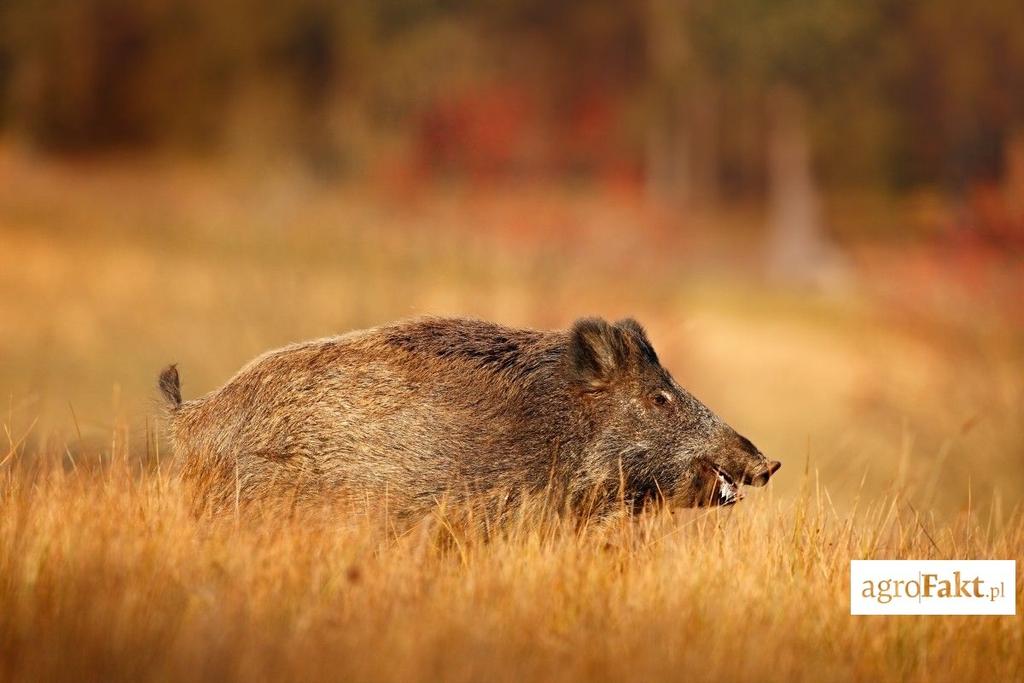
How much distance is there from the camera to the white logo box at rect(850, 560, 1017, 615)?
5402 mm

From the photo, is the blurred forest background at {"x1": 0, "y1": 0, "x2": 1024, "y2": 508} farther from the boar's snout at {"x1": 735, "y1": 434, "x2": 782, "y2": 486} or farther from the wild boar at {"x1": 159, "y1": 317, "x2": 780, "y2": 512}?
the boar's snout at {"x1": 735, "y1": 434, "x2": 782, "y2": 486}

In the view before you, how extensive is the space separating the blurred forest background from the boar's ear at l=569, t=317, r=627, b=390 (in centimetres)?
223

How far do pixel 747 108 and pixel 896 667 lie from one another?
4720 cm

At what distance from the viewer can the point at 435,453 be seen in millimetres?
5816

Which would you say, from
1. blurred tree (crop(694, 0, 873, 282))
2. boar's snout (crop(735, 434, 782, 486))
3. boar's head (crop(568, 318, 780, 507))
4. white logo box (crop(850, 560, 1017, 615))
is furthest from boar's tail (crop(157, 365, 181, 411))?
blurred tree (crop(694, 0, 873, 282))

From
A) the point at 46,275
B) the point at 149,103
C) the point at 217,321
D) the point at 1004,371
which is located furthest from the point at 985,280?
the point at 149,103

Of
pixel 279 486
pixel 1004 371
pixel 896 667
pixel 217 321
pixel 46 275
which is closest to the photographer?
pixel 896 667

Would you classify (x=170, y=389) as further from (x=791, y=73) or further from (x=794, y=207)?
(x=794, y=207)

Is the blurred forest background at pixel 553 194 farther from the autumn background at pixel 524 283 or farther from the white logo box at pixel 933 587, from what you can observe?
the white logo box at pixel 933 587

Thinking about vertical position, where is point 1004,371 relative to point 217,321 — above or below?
below

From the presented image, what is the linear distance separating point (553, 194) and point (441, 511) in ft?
90.3

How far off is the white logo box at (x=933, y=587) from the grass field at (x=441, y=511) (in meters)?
0.11

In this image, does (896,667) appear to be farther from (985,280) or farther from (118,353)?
(118,353)

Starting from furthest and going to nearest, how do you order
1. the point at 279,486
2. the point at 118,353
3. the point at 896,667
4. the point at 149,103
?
the point at 149,103 → the point at 118,353 → the point at 279,486 → the point at 896,667
